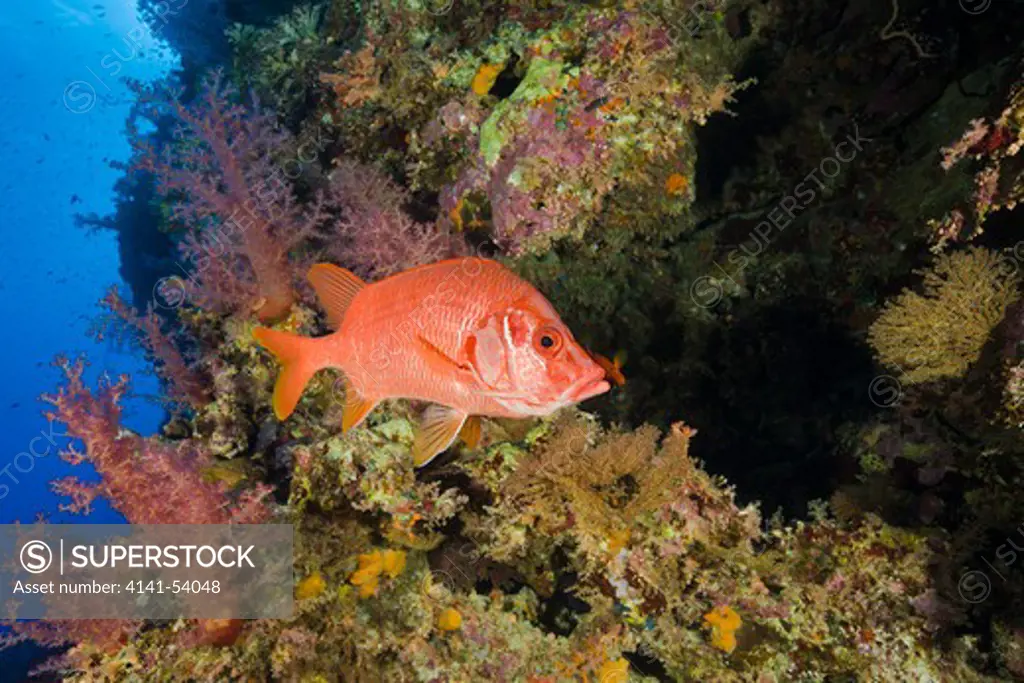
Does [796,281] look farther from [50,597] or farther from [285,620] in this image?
[50,597]

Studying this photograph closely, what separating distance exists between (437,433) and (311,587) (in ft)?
6.64

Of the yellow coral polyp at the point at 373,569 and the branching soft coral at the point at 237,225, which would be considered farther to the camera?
the branching soft coral at the point at 237,225

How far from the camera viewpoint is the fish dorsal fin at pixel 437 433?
2.06 m

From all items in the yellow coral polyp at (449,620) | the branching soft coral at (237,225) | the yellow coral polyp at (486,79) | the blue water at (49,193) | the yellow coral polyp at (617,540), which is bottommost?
the yellow coral polyp at (449,620)

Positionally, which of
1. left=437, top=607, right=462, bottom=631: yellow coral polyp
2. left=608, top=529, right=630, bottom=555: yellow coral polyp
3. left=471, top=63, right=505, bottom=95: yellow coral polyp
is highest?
left=471, top=63, right=505, bottom=95: yellow coral polyp

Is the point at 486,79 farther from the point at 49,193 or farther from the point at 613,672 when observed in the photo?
the point at 49,193

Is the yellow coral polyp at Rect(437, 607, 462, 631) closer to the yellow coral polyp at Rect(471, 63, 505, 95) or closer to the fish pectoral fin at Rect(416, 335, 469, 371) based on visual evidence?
the fish pectoral fin at Rect(416, 335, 469, 371)

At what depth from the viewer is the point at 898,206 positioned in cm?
451

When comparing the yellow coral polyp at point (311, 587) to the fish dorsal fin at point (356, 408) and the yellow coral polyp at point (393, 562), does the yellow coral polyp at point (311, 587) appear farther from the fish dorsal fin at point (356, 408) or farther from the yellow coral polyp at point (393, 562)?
the fish dorsal fin at point (356, 408)

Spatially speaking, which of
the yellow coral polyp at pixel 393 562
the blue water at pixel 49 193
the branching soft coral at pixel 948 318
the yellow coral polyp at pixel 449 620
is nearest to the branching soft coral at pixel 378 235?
the yellow coral polyp at pixel 393 562

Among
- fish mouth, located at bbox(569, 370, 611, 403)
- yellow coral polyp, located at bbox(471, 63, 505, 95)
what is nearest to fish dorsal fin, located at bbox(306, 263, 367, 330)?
fish mouth, located at bbox(569, 370, 611, 403)

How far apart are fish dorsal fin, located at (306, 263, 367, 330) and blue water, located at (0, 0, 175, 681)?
38574 millimetres

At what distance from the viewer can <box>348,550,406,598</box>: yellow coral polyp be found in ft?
11.8

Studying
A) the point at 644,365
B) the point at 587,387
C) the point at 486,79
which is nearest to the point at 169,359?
the point at 486,79
